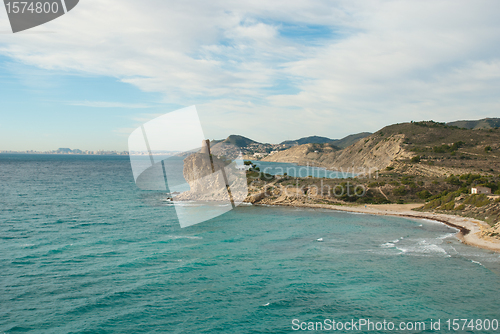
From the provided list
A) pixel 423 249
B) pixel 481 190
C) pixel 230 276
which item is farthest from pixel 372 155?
pixel 230 276

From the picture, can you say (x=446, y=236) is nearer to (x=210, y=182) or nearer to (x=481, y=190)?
(x=481, y=190)

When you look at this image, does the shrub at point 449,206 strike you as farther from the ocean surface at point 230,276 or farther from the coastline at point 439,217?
the ocean surface at point 230,276

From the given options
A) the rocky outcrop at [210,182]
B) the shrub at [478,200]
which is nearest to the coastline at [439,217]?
the shrub at [478,200]

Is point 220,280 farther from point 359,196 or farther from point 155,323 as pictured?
point 359,196

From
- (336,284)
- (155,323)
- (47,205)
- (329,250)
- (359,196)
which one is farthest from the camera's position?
(359,196)

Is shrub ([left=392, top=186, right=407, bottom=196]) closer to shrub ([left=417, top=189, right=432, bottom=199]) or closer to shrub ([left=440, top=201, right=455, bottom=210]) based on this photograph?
shrub ([left=417, top=189, right=432, bottom=199])

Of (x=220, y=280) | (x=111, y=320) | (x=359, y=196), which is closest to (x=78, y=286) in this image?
(x=111, y=320)

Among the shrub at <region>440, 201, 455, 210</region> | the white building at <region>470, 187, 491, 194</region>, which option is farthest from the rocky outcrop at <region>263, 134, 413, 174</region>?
the shrub at <region>440, 201, 455, 210</region>
